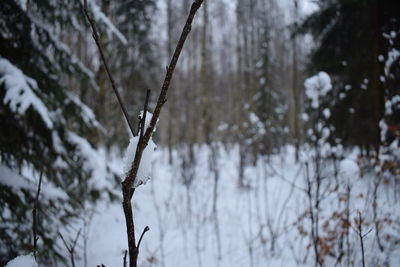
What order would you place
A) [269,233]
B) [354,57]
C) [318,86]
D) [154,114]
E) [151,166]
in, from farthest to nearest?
[354,57] < [269,233] < [318,86] < [151,166] < [154,114]

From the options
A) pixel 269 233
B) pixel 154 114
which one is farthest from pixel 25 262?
pixel 269 233

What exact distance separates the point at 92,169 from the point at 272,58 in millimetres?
12536

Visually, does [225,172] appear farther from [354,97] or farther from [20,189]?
[20,189]

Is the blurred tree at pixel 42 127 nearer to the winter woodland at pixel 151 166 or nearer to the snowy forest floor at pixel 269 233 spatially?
the winter woodland at pixel 151 166

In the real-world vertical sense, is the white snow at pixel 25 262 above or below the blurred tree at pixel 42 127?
below

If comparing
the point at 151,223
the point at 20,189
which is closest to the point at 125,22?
the point at 151,223

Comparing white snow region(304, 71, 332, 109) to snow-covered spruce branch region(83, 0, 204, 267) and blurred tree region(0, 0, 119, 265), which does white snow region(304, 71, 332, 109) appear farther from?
blurred tree region(0, 0, 119, 265)

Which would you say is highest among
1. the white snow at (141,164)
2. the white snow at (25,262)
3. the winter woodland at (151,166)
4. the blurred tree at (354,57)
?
the blurred tree at (354,57)

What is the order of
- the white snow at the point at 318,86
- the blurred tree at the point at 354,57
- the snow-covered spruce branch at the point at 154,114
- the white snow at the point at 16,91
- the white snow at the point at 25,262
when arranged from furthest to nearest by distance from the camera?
1. the blurred tree at the point at 354,57
2. the white snow at the point at 318,86
3. the white snow at the point at 16,91
4. the white snow at the point at 25,262
5. the snow-covered spruce branch at the point at 154,114

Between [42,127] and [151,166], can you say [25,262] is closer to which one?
[151,166]

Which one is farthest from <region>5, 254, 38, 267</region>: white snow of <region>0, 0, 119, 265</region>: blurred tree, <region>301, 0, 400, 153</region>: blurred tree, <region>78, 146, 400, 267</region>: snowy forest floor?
<region>301, 0, 400, 153</region>: blurred tree

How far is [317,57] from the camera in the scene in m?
6.12

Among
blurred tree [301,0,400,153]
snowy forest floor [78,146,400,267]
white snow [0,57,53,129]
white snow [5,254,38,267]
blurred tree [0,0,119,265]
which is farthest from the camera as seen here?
blurred tree [301,0,400,153]

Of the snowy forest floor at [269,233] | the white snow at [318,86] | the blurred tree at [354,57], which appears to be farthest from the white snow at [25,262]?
the blurred tree at [354,57]
